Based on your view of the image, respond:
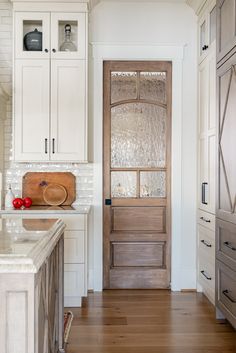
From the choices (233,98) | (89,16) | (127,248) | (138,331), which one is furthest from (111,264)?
(89,16)

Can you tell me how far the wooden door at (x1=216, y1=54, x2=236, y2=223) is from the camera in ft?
9.41

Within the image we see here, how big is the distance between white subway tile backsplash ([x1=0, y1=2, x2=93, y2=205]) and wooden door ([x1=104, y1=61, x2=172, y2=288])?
0.72 feet

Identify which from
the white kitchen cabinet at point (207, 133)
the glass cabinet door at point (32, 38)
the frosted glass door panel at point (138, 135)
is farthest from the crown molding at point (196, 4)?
the glass cabinet door at point (32, 38)

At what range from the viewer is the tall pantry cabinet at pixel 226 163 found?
2.86m

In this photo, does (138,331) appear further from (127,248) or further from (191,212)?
(191,212)

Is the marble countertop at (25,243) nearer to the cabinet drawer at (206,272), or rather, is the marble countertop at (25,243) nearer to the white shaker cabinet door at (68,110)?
the white shaker cabinet door at (68,110)

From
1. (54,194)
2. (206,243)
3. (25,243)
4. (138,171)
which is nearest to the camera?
(25,243)

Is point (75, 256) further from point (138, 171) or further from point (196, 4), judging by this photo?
Result: point (196, 4)

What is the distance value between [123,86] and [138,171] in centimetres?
95

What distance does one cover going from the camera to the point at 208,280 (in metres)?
3.79

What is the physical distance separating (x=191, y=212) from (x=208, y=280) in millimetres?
797

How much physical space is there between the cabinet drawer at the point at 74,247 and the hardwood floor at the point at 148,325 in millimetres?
453

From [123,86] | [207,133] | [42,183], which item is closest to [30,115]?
[42,183]

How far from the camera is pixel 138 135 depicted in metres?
4.36
